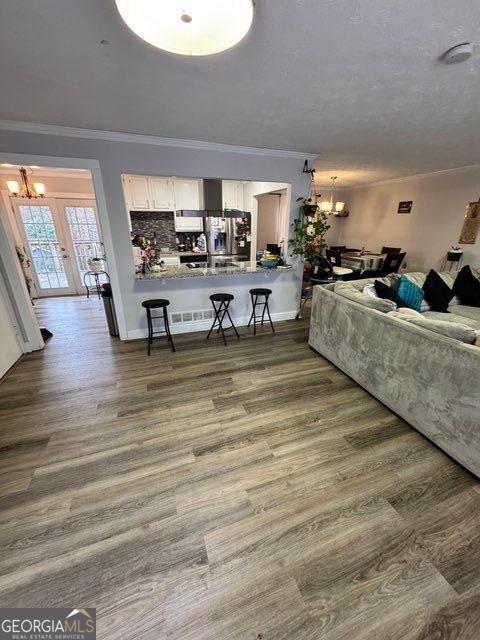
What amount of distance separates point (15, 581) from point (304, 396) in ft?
7.25

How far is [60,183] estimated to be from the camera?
5531mm

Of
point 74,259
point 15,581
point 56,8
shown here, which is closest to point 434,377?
point 15,581

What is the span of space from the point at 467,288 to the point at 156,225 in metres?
5.55

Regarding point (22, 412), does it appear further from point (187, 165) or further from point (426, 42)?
point (426, 42)

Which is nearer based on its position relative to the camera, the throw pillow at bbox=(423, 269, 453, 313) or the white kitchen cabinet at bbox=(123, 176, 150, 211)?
the throw pillow at bbox=(423, 269, 453, 313)

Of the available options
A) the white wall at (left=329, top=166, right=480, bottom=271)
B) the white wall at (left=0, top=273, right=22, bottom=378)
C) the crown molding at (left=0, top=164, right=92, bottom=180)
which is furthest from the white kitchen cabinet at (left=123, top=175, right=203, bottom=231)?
the white wall at (left=329, top=166, right=480, bottom=271)

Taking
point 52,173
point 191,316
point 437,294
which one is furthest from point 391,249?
point 52,173

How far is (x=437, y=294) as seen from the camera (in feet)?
11.3

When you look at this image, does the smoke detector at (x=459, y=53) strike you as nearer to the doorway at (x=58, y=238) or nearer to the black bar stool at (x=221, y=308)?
the black bar stool at (x=221, y=308)

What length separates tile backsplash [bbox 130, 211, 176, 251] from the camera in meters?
5.41

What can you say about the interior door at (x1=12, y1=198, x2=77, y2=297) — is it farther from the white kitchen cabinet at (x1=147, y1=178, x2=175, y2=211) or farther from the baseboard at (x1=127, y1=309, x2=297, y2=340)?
the baseboard at (x1=127, y1=309, x2=297, y2=340)

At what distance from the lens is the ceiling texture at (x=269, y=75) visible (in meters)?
1.27

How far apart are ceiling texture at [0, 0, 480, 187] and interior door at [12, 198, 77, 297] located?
3.76 m

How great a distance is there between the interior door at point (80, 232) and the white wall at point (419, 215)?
22.0 feet
